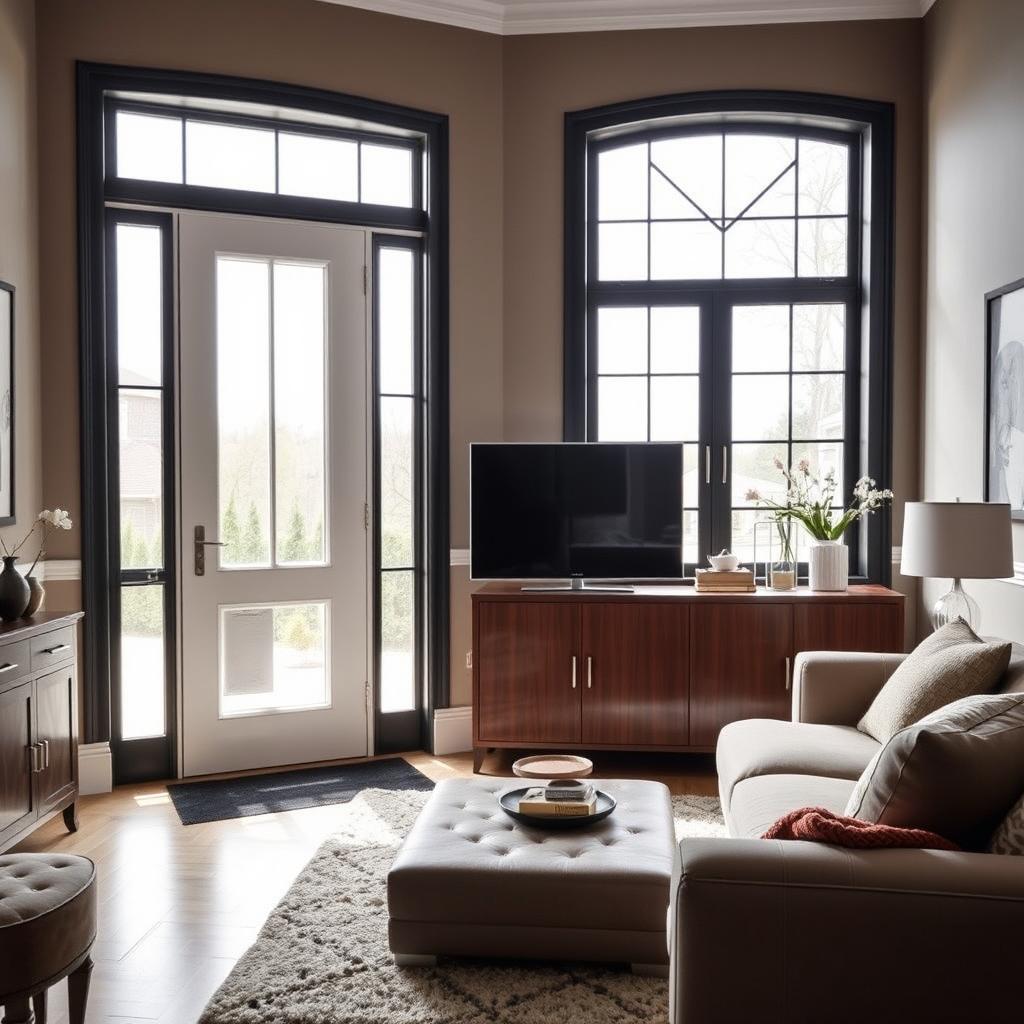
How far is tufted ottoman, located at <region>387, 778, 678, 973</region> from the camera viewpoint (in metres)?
2.37

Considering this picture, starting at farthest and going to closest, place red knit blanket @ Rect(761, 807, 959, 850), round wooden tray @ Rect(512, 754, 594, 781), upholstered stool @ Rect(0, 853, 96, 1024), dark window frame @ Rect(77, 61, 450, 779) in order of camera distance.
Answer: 1. dark window frame @ Rect(77, 61, 450, 779)
2. round wooden tray @ Rect(512, 754, 594, 781)
3. upholstered stool @ Rect(0, 853, 96, 1024)
4. red knit blanket @ Rect(761, 807, 959, 850)

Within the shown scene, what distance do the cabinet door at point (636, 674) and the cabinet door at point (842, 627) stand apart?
51 cm

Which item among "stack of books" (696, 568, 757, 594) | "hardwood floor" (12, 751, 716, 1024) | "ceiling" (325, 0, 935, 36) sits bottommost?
"hardwood floor" (12, 751, 716, 1024)

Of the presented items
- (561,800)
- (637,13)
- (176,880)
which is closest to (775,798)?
(561,800)

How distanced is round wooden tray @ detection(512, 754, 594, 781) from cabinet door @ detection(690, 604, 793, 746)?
4.65ft

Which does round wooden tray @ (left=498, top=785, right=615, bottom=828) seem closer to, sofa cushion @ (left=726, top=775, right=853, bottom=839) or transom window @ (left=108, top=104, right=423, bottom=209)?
sofa cushion @ (left=726, top=775, right=853, bottom=839)

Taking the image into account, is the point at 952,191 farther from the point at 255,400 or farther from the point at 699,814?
the point at 255,400

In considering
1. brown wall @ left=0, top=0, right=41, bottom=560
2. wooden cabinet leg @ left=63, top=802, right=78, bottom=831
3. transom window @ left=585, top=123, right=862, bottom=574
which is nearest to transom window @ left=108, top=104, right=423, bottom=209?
brown wall @ left=0, top=0, right=41, bottom=560

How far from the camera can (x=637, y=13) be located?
15.4 ft

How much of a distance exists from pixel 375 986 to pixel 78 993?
69cm

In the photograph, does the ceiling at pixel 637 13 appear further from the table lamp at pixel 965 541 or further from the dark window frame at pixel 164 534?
the table lamp at pixel 965 541

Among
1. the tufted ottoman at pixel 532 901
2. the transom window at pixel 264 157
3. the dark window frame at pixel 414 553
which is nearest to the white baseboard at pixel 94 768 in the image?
the dark window frame at pixel 414 553

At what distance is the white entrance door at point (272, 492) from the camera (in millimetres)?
4340

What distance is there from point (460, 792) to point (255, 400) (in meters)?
2.28
